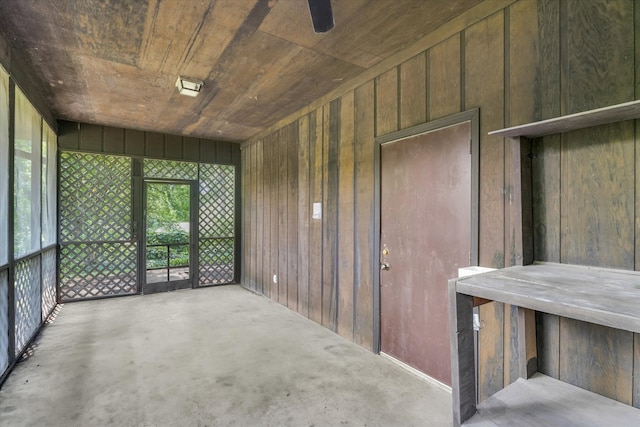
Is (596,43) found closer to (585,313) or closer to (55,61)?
(585,313)

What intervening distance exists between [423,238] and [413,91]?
1129mm

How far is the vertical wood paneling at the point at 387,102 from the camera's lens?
264 centimetres

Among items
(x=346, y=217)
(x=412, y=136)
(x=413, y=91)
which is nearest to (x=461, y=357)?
(x=412, y=136)

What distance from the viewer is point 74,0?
77.7 inches

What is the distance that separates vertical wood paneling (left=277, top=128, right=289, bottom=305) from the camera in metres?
4.38

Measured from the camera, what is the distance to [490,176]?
197 centimetres

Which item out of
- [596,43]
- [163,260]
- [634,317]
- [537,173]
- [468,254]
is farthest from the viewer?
[163,260]

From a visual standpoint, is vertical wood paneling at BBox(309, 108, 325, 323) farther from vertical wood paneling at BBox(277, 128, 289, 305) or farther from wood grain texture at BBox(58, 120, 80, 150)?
wood grain texture at BBox(58, 120, 80, 150)

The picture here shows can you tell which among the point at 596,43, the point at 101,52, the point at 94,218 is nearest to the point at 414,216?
the point at 596,43

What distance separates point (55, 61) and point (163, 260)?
Result: 5543 millimetres

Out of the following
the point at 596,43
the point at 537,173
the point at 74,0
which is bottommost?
the point at 537,173

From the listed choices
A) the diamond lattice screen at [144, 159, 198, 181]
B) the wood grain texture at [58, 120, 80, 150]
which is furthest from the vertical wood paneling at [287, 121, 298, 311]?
the wood grain texture at [58, 120, 80, 150]

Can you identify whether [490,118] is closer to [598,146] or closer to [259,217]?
[598,146]

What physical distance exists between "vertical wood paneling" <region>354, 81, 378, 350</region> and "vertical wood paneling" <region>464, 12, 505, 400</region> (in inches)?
39.6
